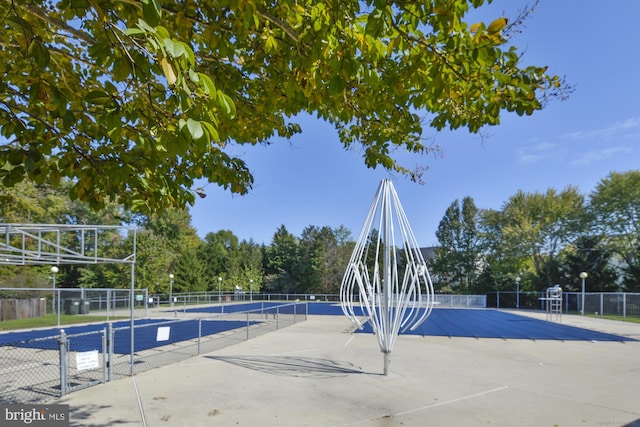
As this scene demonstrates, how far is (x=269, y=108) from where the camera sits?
5227 millimetres

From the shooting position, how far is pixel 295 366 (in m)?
9.27

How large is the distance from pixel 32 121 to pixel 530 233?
46.1m

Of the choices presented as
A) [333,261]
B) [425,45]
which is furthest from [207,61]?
[333,261]

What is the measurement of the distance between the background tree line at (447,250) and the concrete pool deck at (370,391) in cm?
2047

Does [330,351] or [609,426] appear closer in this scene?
[609,426]

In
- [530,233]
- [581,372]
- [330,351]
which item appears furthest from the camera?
[530,233]

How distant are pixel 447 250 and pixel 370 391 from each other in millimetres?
47926

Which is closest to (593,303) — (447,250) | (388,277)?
(447,250)

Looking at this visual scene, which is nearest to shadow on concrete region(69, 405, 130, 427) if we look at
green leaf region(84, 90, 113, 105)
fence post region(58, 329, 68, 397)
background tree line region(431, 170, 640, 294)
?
fence post region(58, 329, 68, 397)

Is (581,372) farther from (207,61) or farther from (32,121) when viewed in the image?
(32,121)

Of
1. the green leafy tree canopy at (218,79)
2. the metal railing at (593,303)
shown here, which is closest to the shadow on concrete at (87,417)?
the green leafy tree canopy at (218,79)

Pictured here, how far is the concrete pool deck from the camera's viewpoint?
5766mm

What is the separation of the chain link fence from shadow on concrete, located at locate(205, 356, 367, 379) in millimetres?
1548

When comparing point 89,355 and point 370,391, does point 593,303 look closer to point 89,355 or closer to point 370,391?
point 370,391
